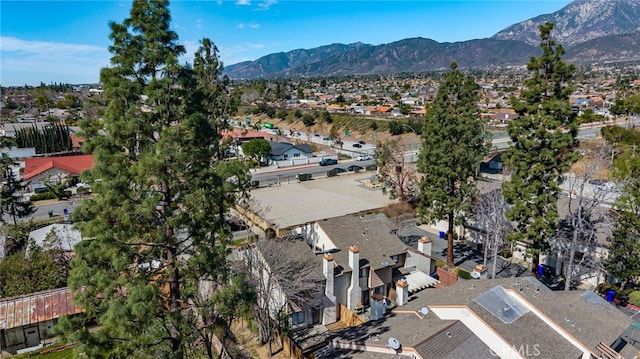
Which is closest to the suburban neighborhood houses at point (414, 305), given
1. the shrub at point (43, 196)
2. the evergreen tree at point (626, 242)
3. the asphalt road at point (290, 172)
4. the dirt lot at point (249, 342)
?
the dirt lot at point (249, 342)

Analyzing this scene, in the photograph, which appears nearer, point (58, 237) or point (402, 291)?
point (402, 291)

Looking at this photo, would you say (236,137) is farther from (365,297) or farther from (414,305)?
(414,305)

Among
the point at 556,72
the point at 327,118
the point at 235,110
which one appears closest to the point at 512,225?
the point at 556,72

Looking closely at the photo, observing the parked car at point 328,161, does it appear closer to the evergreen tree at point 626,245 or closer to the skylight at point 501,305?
the evergreen tree at point 626,245

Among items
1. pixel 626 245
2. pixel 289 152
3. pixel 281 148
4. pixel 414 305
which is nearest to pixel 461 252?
Answer: pixel 626 245

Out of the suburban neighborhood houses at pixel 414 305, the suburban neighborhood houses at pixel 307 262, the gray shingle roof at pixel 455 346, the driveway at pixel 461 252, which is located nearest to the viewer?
the suburban neighborhood houses at pixel 307 262

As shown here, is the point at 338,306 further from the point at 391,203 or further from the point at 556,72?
the point at 391,203

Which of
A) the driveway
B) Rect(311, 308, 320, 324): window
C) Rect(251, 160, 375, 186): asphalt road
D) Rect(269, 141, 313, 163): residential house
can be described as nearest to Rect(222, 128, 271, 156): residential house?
Rect(251, 160, 375, 186): asphalt road
